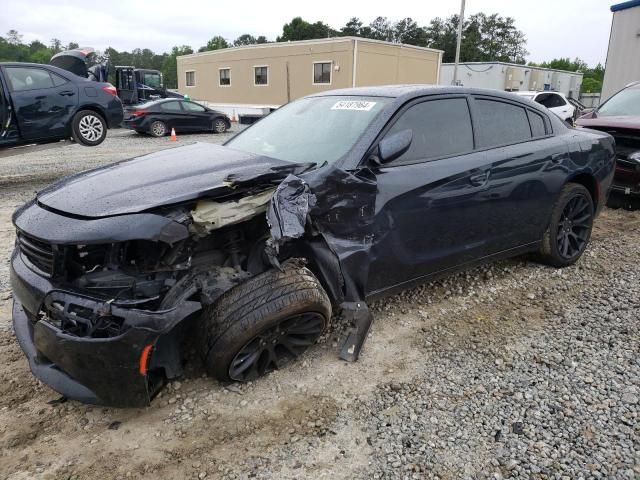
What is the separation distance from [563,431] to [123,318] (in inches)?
85.7

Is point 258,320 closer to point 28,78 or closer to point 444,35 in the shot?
point 28,78

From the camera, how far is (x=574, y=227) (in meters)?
4.62

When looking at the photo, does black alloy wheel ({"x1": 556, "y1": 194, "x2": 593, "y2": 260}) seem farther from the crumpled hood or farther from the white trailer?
the white trailer

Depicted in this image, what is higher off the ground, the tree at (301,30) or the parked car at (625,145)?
the tree at (301,30)

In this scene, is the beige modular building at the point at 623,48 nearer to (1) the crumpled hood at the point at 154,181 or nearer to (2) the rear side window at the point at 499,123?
(2) the rear side window at the point at 499,123

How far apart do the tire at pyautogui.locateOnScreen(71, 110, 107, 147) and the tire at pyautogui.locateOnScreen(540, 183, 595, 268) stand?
290 inches

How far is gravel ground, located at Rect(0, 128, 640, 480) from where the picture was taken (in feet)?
7.45

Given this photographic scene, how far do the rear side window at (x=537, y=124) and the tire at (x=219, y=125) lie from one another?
14.9 m

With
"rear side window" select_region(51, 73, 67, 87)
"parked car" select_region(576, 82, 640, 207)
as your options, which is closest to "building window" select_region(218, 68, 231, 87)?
"rear side window" select_region(51, 73, 67, 87)

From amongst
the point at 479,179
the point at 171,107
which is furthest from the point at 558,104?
the point at 479,179

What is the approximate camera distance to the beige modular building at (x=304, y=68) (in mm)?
24686

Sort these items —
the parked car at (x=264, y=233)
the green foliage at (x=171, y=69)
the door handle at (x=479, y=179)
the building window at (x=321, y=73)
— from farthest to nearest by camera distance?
the green foliage at (x=171, y=69)
the building window at (x=321, y=73)
the door handle at (x=479, y=179)
the parked car at (x=264, y=233)

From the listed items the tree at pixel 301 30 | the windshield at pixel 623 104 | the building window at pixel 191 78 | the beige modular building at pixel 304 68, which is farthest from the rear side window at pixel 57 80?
the tree at pixel 301 30

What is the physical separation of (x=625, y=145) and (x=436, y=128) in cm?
420
